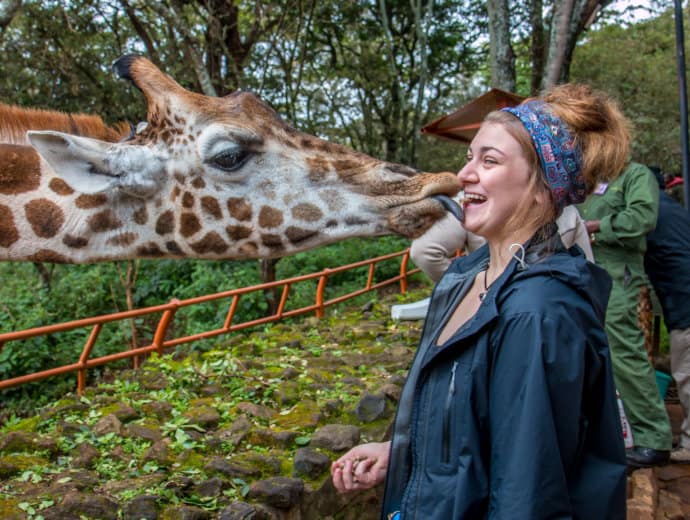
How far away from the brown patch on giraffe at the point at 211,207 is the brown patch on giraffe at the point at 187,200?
43 mm

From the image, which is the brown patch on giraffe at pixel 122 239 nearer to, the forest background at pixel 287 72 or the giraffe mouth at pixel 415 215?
the giraffe mouth at pixel 415 215

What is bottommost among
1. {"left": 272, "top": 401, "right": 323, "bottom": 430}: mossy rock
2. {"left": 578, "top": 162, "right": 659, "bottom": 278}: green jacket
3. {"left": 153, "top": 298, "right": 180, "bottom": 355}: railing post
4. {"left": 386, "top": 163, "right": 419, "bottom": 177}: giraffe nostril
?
{"left": 272, "top": 401, "right": 323, "bottom": 430}: mossy rock

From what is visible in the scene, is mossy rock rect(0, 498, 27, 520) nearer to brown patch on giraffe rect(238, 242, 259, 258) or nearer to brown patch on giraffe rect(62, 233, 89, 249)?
brown patch on giraffe rect(62, 233, 89, 249)

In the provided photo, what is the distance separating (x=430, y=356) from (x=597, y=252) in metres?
2.82

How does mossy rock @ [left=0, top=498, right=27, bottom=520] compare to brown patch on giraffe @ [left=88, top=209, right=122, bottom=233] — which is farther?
mossy rock @ [left=0, top=498, right=27, bottom=520]

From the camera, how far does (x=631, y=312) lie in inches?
144

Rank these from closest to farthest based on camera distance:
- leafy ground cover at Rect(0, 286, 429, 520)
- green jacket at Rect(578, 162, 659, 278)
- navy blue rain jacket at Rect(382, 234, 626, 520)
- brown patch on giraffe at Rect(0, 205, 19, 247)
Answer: navy blue rain jacket at Rect(382, 234, 626, 520) → brown patch on giraffe at Rect(0, 205, 19, 247) → leafy ground cover at Rect(0, 286, 429, 520) → green jacket at Rect(578, 162, 659, 278)

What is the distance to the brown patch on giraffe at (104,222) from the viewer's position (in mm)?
2219

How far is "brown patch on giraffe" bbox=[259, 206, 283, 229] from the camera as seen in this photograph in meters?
2.35

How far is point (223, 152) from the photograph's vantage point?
7.34ft

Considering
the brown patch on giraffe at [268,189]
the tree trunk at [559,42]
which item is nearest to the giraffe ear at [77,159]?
the brown patch on giraffe at [268,189]

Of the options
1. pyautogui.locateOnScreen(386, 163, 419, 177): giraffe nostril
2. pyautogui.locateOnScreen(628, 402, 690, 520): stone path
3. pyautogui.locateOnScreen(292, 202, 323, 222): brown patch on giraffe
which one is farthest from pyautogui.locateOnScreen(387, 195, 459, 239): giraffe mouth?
pyautogui.locateOnScreen(628, 402, 690, 520): stone path

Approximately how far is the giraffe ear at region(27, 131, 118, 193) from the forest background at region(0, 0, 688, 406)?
371 centimetres

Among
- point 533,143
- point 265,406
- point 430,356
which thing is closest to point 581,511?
point 430,356
